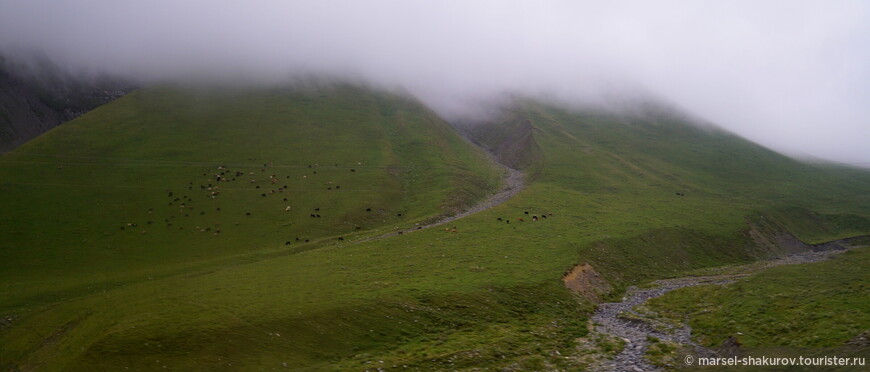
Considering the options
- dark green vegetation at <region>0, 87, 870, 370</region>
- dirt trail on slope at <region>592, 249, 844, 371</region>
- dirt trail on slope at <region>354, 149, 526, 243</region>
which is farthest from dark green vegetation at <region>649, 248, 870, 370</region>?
dirt trail on slope at <region>354, 149, 526, 243</region>

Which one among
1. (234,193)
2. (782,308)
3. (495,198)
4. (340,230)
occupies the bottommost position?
(782,308)

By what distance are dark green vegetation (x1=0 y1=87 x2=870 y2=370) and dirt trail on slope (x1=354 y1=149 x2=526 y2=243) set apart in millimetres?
3414

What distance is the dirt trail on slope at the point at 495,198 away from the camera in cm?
7406

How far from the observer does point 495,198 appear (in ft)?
337

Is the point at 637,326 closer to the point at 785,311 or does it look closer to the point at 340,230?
the point at 785,311

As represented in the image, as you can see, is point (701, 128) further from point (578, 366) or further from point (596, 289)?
point (578, 366)

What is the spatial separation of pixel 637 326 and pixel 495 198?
6346cm

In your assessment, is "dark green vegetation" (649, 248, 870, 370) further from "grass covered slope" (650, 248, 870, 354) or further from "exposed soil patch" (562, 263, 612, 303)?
"exposed soil patch" (562, 263, 612, 303)

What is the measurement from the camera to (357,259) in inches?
2197

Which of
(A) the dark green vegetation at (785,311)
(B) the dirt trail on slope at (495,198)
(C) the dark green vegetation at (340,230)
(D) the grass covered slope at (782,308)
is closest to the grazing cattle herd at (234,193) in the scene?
(C) the dark green vegetation at (340,230)

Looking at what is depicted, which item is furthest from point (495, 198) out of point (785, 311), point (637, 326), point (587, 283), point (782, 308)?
point (785, 311)

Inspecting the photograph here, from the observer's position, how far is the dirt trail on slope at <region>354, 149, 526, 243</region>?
74062 mm

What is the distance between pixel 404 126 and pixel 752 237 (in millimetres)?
99265

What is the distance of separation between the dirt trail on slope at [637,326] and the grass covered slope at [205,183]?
131ft
